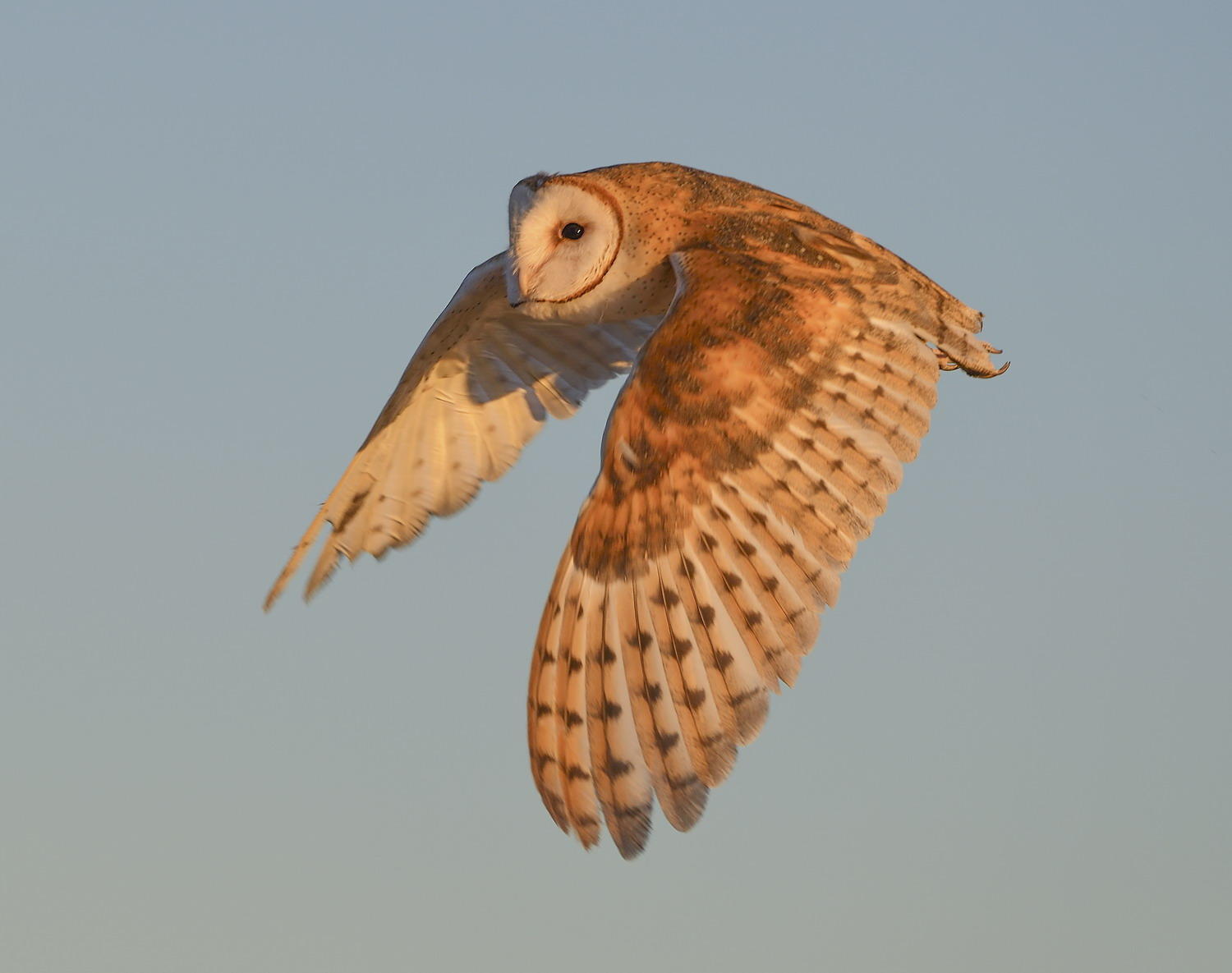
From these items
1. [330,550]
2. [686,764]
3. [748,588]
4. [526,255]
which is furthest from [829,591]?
[330,550]

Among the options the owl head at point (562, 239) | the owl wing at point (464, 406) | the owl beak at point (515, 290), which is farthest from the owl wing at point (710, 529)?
the owl wing at point (464, 406)

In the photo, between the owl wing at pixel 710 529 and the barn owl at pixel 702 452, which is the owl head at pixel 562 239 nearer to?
the barn owl at pixel 702 452

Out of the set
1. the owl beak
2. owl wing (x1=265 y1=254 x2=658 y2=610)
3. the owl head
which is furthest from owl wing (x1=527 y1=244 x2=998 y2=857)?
owl wing (x1=265 y1=254 x2=658 y2=610)

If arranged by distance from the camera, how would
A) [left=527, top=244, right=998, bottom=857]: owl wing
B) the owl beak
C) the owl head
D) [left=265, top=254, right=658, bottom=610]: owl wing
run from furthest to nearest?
1. [left=265, top=254, right=658, bottom=610]: owl wing
2. the owl beak
3. the owl head
4. [left=527, top=244, right=998, bottom=857]: owl wing

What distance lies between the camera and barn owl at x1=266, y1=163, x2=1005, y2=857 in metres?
7.34

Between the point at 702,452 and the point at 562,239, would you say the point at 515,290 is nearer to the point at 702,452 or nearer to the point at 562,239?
the point at 562,239

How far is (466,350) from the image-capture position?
10.9 m

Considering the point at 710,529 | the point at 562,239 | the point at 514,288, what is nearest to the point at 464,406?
the point at 514,288

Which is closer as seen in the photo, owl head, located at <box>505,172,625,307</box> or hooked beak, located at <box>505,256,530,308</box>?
owl head, located at <box>505,172,625,307</box>

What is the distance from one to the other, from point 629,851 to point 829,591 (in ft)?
4.38

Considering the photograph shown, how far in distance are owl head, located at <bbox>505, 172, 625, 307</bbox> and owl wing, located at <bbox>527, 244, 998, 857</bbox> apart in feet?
2.55

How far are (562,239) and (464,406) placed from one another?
6.73ft

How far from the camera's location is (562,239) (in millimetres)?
9008

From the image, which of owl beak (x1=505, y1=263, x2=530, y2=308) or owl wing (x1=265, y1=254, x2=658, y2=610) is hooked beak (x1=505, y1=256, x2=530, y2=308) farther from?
owl wing (x1=265, y1=254, x2=658, y2=610)
